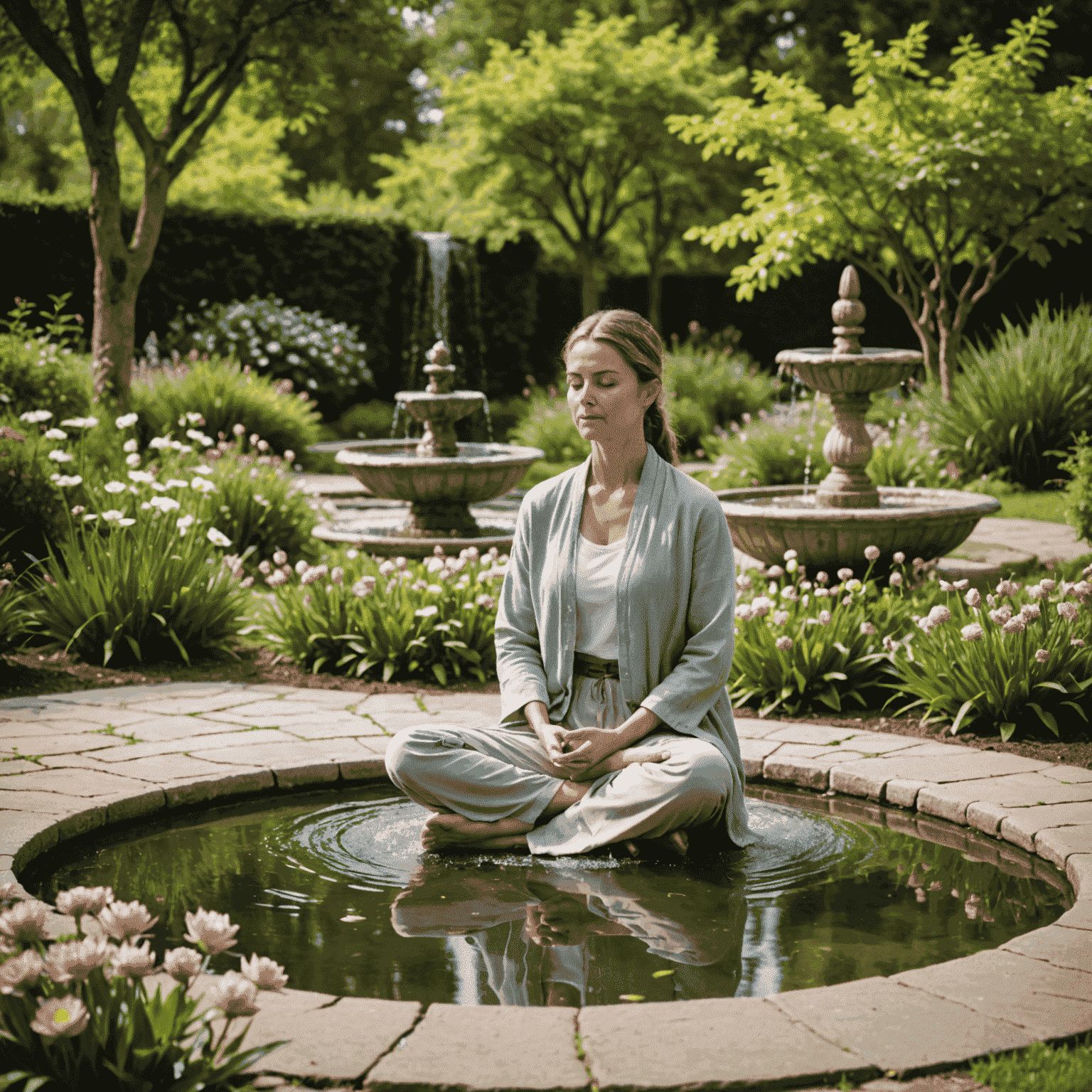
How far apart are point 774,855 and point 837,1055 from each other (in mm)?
1362

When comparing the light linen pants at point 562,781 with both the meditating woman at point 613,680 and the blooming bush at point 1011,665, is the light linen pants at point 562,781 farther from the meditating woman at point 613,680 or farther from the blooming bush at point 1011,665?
the blooming bush at point 1011,665

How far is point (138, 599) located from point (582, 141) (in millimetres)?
13855

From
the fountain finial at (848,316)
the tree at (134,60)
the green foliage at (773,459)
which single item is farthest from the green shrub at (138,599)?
the green foliage at (773,459)

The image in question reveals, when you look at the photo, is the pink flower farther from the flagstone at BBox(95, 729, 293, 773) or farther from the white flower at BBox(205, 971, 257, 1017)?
the flagstone at BBox(95, 729, 293, 773)

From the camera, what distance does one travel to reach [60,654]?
607 centimetres

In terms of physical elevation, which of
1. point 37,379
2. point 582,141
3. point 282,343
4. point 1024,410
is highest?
point 582,141

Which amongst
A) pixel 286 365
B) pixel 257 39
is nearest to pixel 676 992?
pixel 257 39

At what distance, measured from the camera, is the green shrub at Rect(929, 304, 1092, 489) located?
11.2m

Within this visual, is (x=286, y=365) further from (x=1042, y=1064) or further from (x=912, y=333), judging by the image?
(x=1042, y=1064)

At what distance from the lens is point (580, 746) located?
3443 mm

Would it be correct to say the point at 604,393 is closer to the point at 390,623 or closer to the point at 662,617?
the point at 662,617

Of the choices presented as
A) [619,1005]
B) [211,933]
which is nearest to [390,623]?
[619,1005]

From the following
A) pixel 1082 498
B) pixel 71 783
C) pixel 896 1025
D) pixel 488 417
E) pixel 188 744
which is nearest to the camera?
pixel 896 1025

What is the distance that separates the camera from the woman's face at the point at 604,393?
11.4 feet
